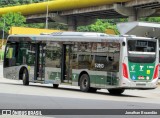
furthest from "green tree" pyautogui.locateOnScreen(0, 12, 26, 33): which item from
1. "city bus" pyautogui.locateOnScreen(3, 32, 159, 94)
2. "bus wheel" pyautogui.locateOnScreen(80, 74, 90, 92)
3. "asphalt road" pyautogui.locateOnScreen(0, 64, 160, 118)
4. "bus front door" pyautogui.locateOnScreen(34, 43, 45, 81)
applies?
"asphalt road" pyautogui.locateOnScreen(0, 64, 160, 118)

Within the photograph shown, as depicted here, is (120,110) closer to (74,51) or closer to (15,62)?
(74,51)

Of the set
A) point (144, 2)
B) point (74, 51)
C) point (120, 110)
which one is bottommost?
point (120, 110)

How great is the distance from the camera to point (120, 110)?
13.8 meters

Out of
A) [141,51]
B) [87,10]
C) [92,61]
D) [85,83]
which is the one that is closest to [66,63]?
[85,83]

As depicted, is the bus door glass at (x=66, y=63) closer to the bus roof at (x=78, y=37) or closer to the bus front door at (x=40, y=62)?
the bus roof at (x=78, y=37)

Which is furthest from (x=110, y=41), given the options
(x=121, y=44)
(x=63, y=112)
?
(x=63, y=112)

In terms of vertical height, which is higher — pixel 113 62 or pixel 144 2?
pixel 144 2

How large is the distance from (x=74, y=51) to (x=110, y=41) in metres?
2.41

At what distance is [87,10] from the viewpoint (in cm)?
7712

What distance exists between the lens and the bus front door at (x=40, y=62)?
26.3 metres

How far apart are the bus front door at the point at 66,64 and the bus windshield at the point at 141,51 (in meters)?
3.44

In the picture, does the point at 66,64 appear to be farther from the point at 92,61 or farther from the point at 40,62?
the point at 40,62

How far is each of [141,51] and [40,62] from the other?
19.7 ft

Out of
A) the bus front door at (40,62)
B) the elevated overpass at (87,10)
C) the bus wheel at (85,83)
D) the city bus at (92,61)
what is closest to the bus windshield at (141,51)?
the city bus at (92,61)
